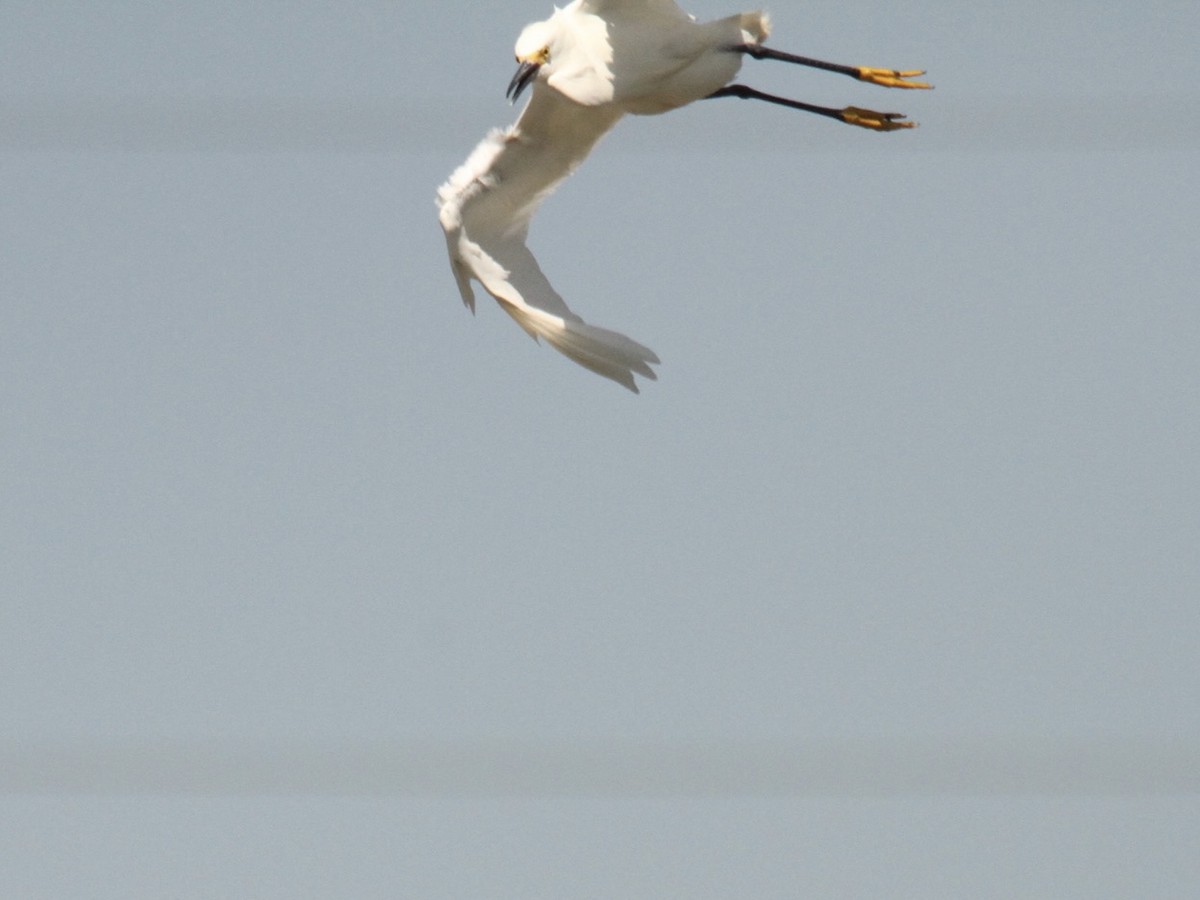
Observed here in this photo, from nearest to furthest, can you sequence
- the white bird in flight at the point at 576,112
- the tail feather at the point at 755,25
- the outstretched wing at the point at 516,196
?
the white bird in flight at the point at 576,112 → the tail feather at the point at 755,25 → the outstretched wing at the point at 516,196

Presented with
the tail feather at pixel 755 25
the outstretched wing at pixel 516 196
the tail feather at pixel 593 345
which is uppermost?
the tail feather at pixel 755 25

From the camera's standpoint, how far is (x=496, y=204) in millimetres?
9438

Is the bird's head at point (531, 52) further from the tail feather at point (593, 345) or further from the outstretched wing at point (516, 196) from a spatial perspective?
the tail feather at point (593, 345)

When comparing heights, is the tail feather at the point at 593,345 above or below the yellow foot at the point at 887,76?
below

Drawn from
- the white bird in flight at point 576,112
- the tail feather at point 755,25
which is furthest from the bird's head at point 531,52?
the tail feather at point 755,25

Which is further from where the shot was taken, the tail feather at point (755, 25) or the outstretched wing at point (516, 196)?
the outstretched wing at point (516, 196)

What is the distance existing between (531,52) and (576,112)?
0.41 m

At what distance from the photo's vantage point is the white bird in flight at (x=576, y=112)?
866 centimetres

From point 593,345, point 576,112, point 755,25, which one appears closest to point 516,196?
point 576,112

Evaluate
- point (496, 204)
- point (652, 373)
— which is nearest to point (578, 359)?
Answer: point (652, 373)

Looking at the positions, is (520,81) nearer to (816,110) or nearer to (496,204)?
(496,204)

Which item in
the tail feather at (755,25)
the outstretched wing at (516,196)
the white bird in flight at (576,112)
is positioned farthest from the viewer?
the outstretched wing at (516,196)

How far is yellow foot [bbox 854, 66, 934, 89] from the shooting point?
931 cm

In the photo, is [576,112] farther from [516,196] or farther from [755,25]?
[755,25]
